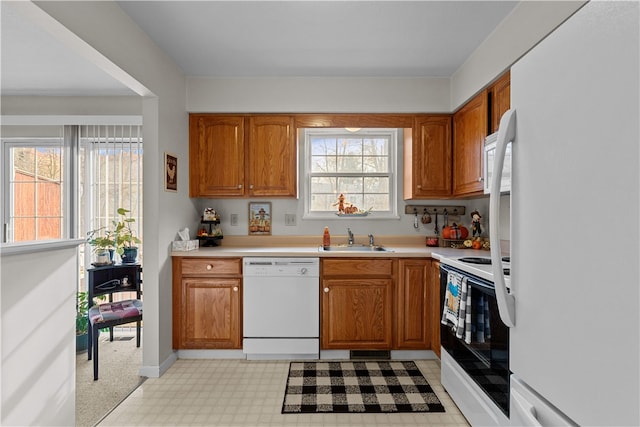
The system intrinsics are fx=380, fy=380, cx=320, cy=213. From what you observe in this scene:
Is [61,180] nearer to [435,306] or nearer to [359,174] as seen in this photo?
[359,174]

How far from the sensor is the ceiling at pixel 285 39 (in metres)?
2.38

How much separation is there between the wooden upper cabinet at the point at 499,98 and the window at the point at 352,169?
4.07 feet

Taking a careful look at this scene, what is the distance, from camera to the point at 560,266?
819 millimetres

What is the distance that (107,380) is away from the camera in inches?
111

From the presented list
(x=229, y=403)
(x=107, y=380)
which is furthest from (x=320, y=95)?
(x=107, y=380)

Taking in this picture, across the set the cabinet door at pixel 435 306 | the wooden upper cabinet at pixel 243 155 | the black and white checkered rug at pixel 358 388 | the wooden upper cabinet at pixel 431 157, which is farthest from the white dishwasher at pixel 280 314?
the wooden upper cabinet at pixel 431 157

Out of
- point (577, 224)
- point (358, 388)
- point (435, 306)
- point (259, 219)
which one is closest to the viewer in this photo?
point (577, 224)

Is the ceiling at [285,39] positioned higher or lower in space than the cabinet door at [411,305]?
higher

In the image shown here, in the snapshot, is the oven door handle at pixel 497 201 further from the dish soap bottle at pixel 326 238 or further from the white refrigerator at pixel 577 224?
the dish soap bottle at pixel 326 238

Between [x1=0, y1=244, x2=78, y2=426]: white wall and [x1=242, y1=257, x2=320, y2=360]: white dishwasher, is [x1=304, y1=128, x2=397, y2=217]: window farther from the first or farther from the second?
[x1=0, y1=244, x2=78, y2=426]: white wall

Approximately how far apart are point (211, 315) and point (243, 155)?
148 cm

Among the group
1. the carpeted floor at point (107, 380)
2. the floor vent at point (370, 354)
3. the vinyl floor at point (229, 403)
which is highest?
the floor vent at point (370, 354)

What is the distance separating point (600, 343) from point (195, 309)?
Answer: 120 inches


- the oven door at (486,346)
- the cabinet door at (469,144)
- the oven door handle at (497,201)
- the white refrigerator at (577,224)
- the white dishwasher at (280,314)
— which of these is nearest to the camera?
the white refrigerator at (577,224)
